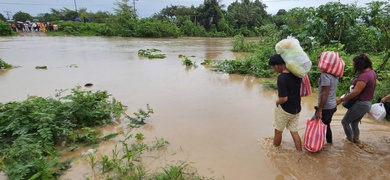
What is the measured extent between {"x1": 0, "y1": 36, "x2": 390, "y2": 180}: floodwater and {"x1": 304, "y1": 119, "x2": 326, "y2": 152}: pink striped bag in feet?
0.41

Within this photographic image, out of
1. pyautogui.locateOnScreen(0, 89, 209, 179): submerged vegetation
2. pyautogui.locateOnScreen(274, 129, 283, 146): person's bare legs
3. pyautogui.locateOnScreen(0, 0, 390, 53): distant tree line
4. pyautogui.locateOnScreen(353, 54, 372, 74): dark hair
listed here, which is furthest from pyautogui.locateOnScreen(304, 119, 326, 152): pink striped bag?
pyautogui.locateOnScreen(0, 0, 390, 53): distant tree line

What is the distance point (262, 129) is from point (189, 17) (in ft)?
102

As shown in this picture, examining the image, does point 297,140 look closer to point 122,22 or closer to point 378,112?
point 378,112

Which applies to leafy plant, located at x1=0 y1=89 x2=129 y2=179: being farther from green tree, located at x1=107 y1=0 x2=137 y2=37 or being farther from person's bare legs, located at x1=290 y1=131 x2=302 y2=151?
green tree, located at x1=107 y1=0 x2=137 y2=37

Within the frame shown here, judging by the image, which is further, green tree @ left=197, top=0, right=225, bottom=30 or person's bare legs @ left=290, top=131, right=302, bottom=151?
green tree @ left=197, top=0, right=225, bottom=30

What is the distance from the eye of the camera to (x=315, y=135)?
10.4 feet

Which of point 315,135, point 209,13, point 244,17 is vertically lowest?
point 315,135

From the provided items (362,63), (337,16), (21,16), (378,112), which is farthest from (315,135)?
(21,16)

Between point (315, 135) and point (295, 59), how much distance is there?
3.55ft

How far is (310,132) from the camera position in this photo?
321 cm

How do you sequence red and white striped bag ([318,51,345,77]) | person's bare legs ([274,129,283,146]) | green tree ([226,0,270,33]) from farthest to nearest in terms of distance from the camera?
1. green tree ([226,0,270,33])
2. person's bare legs ([274,129,283,146])
3. red and white striped bag ([318,51,345,77])

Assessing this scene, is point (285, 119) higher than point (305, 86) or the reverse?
the reverse

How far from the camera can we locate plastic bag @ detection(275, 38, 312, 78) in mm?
2807

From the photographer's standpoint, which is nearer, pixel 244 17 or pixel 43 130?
pixel 43 130
